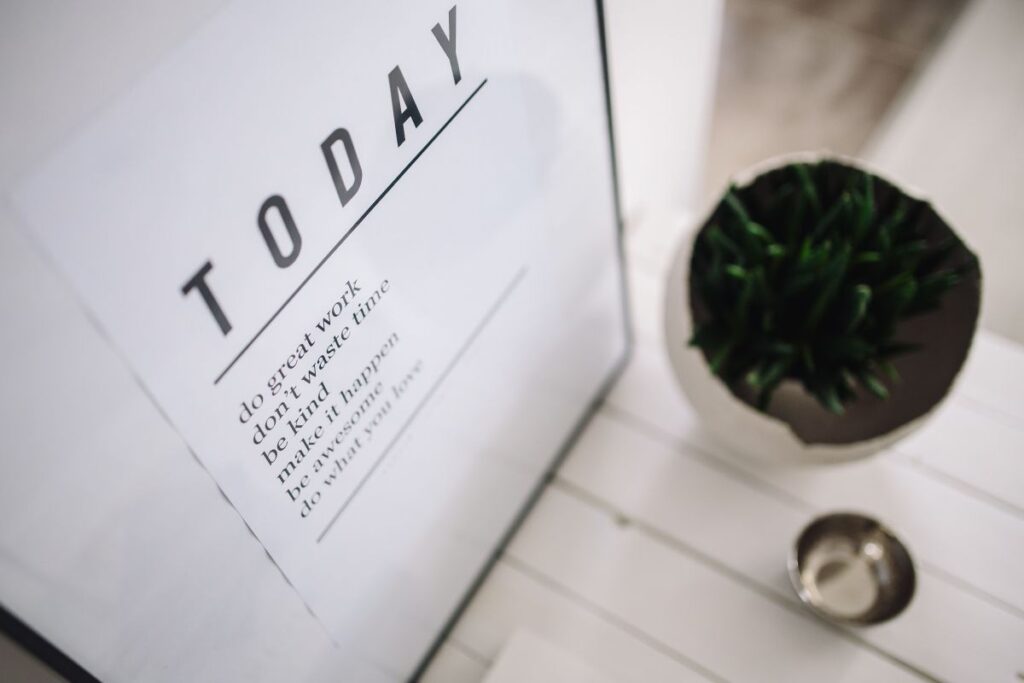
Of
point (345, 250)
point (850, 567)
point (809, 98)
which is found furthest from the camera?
point (809, 98)

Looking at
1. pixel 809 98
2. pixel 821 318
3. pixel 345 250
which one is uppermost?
pixel 809 98

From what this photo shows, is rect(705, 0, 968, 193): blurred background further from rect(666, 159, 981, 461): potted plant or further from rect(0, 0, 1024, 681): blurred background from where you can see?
rect(666, 159, 981, 461): potted plant

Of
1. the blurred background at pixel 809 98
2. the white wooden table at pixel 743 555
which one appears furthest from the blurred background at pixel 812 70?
the white wooden table at pixel 743 555

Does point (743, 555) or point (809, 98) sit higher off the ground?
point (809, 98)

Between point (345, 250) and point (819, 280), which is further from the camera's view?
point (819, 280)

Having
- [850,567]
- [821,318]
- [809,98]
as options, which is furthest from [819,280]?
[809,98]

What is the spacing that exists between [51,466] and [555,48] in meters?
0.42

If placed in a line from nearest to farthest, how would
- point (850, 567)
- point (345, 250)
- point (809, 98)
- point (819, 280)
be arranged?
1. point (345, 250)
2. point (819, 280)
3. point (850, 567)
4. point (809, 98)

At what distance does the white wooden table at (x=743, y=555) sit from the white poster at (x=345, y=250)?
0.41 feet

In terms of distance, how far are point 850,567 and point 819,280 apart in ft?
0.97

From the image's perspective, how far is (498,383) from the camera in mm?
669

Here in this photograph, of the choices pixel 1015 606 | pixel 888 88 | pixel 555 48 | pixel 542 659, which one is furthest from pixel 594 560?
pixel 888 88

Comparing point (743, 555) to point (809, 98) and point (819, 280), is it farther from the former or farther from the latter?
point (809, 98)

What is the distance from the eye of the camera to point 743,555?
2.59 ft
